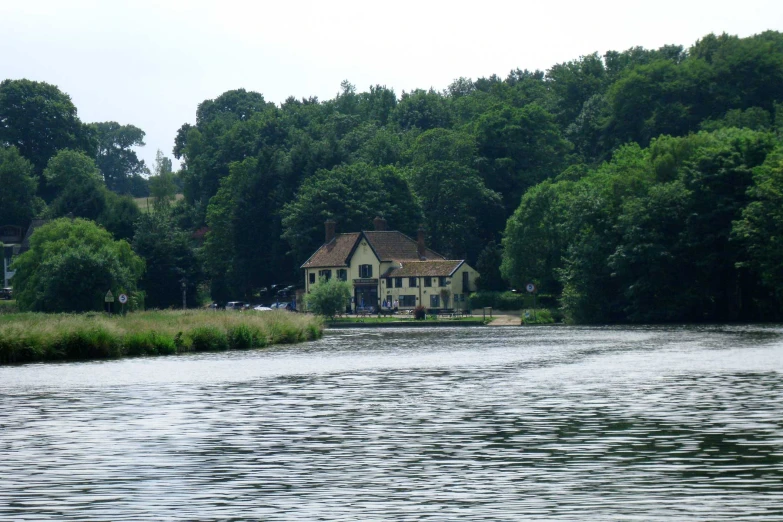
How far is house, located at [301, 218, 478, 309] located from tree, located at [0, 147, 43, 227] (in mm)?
52158

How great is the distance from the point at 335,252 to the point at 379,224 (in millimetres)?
5939

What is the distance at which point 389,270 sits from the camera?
458 feet

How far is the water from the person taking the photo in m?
19.0

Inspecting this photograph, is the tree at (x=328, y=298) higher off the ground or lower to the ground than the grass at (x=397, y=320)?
higher

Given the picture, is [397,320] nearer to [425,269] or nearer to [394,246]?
[425,269]

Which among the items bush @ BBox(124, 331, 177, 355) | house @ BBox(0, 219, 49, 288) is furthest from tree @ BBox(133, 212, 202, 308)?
bush @ BBox(124, 331, 177, 355)

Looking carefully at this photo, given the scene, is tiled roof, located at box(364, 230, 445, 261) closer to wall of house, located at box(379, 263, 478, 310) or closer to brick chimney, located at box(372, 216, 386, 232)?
brick chimney, located at box(372, 216, 386, 232)

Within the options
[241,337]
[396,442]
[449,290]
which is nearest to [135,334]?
[241,337]

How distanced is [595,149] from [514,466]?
137994mm

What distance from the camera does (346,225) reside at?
14562cm

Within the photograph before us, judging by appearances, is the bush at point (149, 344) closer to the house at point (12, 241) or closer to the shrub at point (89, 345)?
the shrub at point (89, 345)

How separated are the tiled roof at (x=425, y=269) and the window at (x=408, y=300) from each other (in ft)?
8.35

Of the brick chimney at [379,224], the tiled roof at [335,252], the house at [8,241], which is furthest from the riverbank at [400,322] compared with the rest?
the house at [8,241]

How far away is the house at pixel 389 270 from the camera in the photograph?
442 ft
